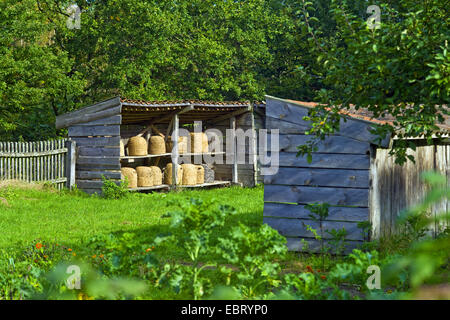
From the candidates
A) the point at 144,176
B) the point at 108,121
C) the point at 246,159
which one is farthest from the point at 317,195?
the point at 246,159

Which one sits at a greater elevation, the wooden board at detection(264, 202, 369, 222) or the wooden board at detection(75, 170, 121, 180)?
the wooden board at detection(75, 170, 121, 180)

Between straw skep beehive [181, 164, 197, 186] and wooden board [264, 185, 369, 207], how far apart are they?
987cm

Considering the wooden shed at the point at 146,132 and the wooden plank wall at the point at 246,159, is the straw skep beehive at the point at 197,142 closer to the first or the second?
the wooden shed at the point at 146,132

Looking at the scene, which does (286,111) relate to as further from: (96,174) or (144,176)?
(144,176)

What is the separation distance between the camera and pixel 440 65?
5.10 meters

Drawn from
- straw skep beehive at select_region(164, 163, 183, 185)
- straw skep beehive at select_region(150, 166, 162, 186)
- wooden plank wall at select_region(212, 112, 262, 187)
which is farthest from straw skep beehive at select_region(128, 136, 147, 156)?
wooden plank wall at select_region(212, 112, 262, 187)

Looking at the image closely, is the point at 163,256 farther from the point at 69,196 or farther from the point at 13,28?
the point at 13,28

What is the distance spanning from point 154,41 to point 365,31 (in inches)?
724

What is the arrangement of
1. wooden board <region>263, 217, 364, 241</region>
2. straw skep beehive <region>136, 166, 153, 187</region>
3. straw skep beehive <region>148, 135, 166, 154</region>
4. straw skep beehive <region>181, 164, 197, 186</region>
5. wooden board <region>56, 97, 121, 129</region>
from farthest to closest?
straw skep beehive <region>181, 164, 197, 186</region> < straw skep beehive <region>148, 135, 166, 154</region> < straw skep beehive <region>136, 166, 153, 187</region> < wooden board <region>56, 97, 121, 129</region> < wooden board <region>263, 217, 364, 241</region>

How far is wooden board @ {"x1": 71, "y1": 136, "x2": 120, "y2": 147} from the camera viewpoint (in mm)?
15773

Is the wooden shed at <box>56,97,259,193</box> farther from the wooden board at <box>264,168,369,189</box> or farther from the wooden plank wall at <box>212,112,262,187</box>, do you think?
the wooden board at <box>264,168,369,189</box>

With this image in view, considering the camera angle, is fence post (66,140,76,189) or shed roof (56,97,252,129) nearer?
shed roof (56,97,252,129)

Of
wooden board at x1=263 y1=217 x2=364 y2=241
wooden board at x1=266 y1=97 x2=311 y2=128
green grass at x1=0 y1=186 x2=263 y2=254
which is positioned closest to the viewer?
wooden board at x1=263 y1=217 x2=364 y2=241
